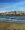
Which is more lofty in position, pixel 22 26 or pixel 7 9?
pixel 7 9

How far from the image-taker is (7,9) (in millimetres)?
588

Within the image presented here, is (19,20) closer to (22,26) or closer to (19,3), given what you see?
(22,26)

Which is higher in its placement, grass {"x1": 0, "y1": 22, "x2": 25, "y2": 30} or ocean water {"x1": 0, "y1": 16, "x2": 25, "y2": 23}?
ocean water {"x1": 0, "y1": 16, "x2": 25, "y2": 23}

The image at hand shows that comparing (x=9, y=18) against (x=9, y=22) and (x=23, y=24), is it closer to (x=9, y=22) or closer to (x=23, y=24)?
(x=9, y=22)

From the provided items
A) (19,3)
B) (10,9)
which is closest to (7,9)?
(10,9)

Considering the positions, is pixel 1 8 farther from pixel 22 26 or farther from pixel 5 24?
pixel 22 26

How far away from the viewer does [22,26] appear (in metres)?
0.56

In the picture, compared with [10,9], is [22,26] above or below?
below

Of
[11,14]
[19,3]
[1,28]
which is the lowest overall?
[1,28]

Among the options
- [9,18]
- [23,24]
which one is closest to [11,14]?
[9,18]

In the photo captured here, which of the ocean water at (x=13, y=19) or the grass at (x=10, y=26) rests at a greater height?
the ocean water at (x=13, y=19)

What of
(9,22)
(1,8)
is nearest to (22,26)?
(9,22)

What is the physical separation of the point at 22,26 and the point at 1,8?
0.27 meters

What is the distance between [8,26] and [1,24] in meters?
0.07
